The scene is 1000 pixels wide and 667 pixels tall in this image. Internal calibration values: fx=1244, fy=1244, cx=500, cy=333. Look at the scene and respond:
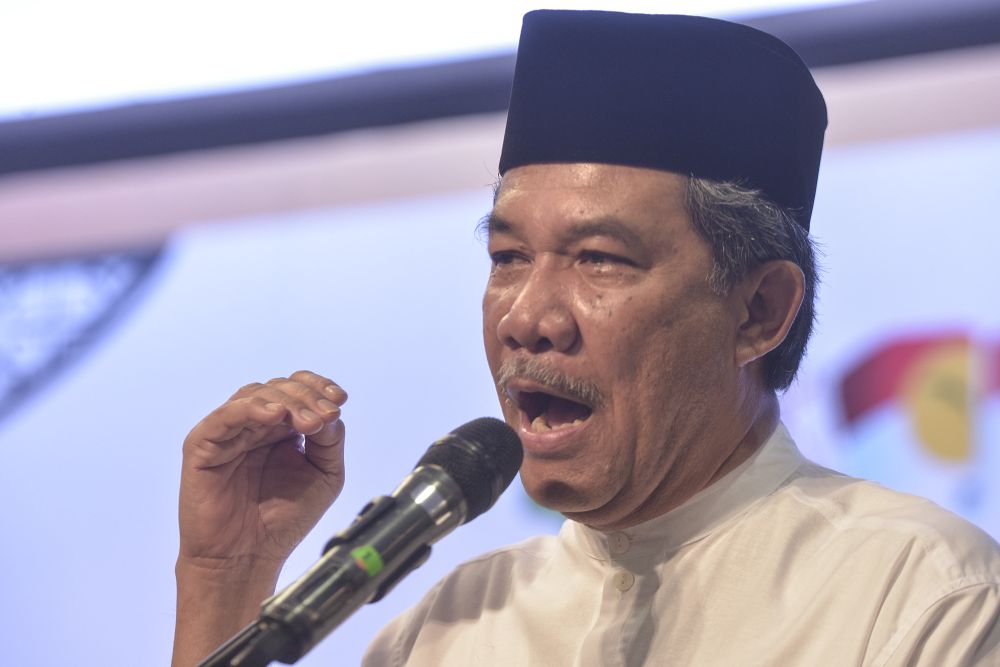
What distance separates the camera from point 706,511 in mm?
1965

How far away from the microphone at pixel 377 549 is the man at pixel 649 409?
1.48ft

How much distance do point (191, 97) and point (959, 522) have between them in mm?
2629

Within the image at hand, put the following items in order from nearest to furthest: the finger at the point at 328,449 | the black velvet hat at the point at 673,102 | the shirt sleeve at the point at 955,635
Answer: the shirt sleeve at the point at 955,635
the black velvet hat at the point at 673,102
the finger at the point at 328,449

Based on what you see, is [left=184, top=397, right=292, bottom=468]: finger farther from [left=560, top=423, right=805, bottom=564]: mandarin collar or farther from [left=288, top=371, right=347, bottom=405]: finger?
[left=560, top=423, right=805, bottom=564]: mandarin collar

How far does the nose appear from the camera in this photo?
186cm

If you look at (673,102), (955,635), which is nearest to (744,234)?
A: (673,102)

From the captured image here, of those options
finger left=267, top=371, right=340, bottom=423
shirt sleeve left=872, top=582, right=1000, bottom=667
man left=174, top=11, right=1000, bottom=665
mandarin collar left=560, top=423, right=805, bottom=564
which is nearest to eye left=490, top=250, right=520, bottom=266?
man left=174, top=11, right=1000, bottom=665

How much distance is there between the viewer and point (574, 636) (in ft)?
6.59

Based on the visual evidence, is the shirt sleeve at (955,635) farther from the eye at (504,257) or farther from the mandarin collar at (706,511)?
the eye at (504,257)

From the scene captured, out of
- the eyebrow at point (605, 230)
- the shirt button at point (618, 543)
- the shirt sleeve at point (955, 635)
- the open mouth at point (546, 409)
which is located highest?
the eyebrow at point (605, 230)

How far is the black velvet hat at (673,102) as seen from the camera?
76.5 inches

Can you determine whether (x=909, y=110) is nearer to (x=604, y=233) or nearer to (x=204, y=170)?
(x=604, y=233)

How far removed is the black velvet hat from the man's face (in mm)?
56

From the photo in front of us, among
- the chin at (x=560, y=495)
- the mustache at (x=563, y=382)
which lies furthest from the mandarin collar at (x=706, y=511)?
the mustache at (x=563, y=382)
